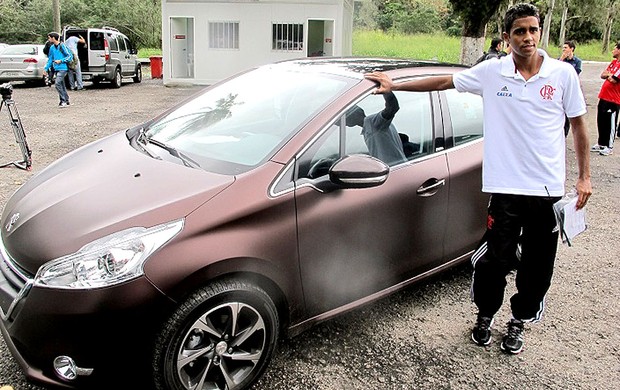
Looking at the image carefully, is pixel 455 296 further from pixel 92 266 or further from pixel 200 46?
pixel 200 46

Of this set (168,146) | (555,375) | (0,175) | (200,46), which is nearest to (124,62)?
(200,46)

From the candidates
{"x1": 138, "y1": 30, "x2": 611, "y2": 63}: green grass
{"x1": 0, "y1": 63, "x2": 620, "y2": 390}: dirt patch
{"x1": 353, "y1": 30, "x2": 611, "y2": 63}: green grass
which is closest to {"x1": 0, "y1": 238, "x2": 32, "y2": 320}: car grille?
{"x1": 0, "y1": 63, "x2": 620, "y2": 390}: dirt patch

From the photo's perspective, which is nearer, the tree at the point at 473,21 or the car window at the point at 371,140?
the car window at the point at 371,140

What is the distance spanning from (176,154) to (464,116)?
1.90 m

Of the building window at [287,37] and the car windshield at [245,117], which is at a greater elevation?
the building window at [287,37]

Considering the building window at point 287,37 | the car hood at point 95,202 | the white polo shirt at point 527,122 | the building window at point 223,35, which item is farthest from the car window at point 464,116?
the building window at point 223,35

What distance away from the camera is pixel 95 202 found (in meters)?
2.47

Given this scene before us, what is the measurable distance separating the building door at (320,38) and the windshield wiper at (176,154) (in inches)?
599

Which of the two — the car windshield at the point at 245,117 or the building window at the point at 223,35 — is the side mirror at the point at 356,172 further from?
the building window at the point at 223,35

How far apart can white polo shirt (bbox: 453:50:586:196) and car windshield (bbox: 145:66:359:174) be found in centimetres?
81

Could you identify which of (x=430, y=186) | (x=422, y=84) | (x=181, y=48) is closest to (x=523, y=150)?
(x=430, y=186)

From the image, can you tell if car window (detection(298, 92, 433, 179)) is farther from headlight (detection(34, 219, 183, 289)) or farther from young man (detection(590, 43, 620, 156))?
young man (detection(590, 43, 620, 156))

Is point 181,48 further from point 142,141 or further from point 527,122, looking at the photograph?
A: point 527,122

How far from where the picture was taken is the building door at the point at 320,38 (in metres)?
17.9
